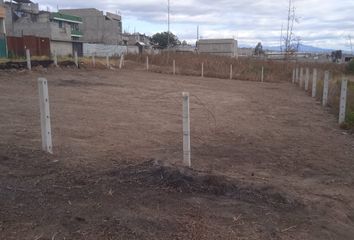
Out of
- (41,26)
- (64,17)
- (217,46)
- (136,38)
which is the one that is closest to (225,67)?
(41,26)

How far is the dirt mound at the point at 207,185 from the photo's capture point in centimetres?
493

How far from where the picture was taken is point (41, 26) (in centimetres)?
6994

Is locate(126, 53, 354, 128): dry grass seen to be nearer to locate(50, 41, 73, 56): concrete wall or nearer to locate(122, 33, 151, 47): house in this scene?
locate(50, 41, 73, 56): concrete wall

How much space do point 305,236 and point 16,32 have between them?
253 feet

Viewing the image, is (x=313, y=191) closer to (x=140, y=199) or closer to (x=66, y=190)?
(x=140, y=199)

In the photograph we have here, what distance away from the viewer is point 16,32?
242 feet

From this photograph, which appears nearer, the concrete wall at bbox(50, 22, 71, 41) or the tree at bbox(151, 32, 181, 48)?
the concrete wall at bbox(50, 22, 71, 41)

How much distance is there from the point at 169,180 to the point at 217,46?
307 ft

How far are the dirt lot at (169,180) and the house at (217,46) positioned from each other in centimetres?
8579

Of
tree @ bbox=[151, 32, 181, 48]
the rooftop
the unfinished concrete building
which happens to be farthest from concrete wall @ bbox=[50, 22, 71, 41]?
tree @ bbox=[151, 32, 181, 48]

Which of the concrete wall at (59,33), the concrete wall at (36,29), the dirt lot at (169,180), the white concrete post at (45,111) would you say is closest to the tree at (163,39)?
the concrete wall at (36,29)

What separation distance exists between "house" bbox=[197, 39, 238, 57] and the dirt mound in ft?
296

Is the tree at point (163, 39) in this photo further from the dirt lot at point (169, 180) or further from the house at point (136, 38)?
the dirt lot at point (169, 180)

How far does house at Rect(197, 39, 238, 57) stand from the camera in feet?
314
